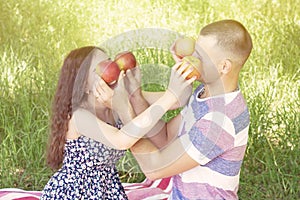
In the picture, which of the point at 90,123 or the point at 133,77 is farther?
the point at 90,123

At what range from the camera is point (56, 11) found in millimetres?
5500

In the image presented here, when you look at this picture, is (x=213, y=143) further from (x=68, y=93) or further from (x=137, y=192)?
(x=137, y=192)

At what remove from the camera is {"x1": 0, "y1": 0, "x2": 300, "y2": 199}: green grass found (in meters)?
4.09

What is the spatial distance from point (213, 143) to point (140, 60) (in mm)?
2209

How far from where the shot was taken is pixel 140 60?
4.44 m

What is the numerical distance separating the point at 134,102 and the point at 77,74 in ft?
1.05

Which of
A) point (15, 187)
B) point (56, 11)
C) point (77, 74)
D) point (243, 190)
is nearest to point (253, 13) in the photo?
point (56, 11)

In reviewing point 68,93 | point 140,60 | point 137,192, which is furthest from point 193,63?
point 140,60

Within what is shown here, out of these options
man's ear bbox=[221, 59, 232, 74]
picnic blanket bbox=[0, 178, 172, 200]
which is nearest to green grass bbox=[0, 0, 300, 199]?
picnic blanket bbox=[0, 178, 172, 200]

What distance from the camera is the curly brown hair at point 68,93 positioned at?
8.46 ft

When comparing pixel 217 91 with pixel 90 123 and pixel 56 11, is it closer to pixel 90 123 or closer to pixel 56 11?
pixel 90 123

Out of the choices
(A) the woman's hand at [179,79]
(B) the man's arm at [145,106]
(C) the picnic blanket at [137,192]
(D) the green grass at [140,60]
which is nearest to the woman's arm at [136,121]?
(A) the woman's hand at [179,79]

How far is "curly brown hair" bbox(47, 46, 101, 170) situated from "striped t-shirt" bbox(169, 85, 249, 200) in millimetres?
447

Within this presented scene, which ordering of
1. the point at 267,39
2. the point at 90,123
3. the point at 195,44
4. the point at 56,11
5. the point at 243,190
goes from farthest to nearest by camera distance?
the point at 56,11
the point at 267,39
the point at 243,190
the point at 90,123
the point at 195,44
